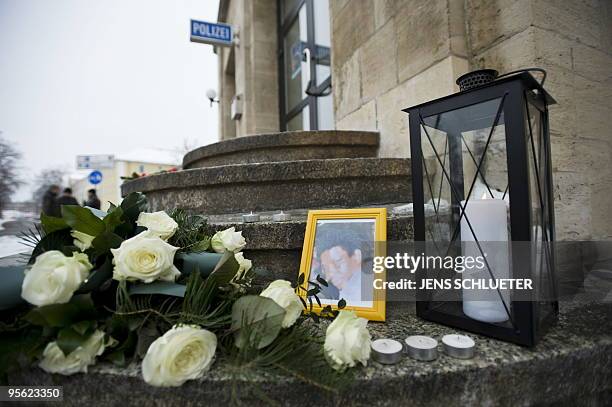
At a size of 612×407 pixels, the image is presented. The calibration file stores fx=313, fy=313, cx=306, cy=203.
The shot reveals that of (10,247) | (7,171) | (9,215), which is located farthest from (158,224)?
(7,171)

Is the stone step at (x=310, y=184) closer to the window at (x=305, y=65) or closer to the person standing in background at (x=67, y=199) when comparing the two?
the window at (x=305, y=65)

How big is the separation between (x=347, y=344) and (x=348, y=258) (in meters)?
0.35

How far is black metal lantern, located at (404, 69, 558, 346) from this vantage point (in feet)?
2.26

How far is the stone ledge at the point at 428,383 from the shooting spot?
1.95 ft

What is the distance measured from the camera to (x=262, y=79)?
225 inches

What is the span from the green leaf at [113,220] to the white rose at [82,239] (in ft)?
0.13

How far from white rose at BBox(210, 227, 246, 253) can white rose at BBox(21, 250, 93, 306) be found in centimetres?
33

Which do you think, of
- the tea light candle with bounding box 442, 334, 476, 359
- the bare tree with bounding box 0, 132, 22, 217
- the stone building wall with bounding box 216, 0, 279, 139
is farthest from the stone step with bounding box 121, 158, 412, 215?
the stone building wall with bounding box 216, 0, 279, 139

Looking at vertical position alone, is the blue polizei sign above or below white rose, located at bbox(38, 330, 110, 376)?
above

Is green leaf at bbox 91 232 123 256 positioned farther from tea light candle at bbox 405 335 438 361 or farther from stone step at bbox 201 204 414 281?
tea light candle at bbox 405 335 438 361

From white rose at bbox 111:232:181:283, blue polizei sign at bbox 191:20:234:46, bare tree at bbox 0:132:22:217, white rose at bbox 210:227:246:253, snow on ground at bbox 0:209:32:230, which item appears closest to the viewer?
white rose at bbox 111:232:181:283

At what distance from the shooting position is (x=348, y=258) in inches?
36.0

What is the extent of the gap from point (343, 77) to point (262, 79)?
12.0 feet

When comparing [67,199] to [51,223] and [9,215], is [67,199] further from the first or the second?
[51,223]
